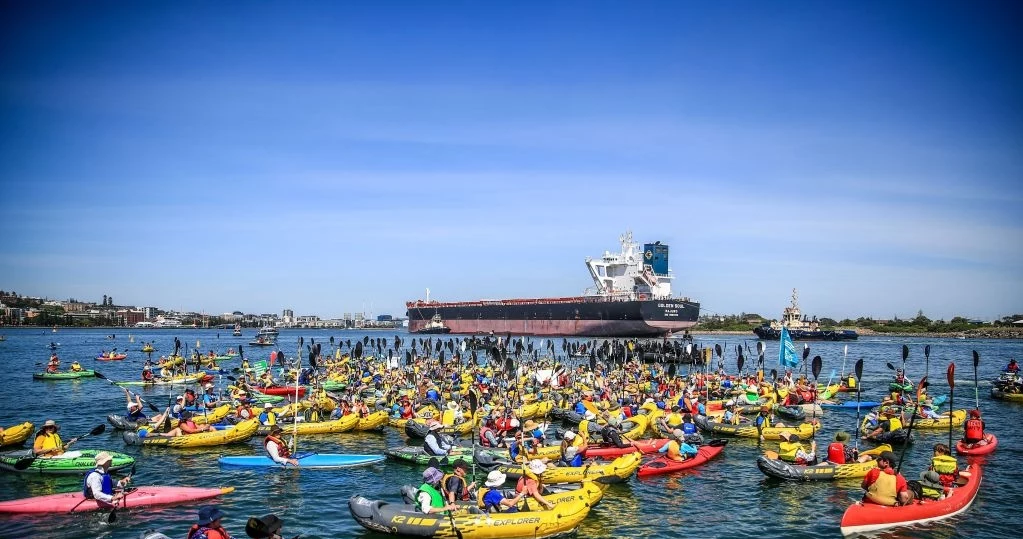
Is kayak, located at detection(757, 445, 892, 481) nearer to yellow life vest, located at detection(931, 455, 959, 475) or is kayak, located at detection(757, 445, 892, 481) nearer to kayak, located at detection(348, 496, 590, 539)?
yellow life vest, located at detection(931, 455, 959, 475)

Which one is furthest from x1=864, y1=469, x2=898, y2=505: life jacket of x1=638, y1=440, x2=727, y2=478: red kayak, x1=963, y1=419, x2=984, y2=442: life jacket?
x1=963, y1=419, x2=984, y2=442: life jacket

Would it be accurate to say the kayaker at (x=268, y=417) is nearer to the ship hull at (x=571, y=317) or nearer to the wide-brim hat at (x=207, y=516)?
the wide-brim hat at (x=207, y=516)

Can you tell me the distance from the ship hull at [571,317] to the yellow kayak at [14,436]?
→ 3012 inches

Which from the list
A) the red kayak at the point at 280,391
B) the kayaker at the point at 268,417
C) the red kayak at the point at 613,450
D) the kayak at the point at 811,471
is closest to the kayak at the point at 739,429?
the red kayak at the point at 613,450

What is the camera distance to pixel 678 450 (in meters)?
24.3

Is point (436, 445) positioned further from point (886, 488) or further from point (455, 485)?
point (886, 488)

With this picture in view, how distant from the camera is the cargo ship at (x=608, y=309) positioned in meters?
95.7

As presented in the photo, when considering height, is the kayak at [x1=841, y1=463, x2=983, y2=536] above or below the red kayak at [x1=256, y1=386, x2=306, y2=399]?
above

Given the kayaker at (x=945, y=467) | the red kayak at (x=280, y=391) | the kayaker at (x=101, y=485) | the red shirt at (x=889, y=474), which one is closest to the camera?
the red shirt at (x=889, y=474)

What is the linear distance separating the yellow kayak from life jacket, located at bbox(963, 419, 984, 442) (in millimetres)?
36526

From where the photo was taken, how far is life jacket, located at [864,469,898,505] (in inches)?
675

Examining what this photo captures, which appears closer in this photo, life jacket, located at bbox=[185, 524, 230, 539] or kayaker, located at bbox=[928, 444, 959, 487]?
life jacket, located at bbox=[185, 524, 230, 539]

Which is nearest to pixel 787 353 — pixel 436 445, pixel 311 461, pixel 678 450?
pixel 678 450

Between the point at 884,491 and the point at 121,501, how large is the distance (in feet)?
65.5
